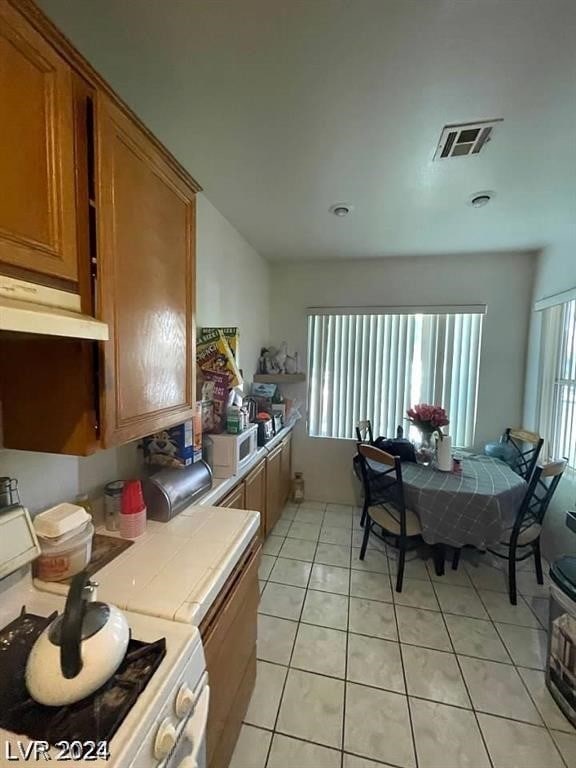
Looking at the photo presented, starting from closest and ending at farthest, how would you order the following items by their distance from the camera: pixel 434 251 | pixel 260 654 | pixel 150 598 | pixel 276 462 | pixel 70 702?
1. pixel 70 702
2. pixel 150 598
3. pixel 260 654
4. pixel 276 462
5. pixel 434 251

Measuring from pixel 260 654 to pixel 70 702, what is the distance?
4.59 feet

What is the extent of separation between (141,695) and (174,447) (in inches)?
40.3

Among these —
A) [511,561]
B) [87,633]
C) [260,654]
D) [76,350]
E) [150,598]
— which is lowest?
[260,654]

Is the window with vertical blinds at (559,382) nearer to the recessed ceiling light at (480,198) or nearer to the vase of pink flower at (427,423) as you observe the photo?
the vase of pink flower at (427,423)

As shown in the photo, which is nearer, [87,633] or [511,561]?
[87,633]

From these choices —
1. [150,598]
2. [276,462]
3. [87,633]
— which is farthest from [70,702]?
[276,462]

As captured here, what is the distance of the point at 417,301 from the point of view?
3.24 metres

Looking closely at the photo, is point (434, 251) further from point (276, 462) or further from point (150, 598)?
point (150, 598)

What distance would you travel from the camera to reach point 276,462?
282 centimetres

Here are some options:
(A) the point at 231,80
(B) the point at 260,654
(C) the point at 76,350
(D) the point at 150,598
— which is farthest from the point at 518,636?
(A) the point at 231,80

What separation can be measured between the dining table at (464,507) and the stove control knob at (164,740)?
6.26 ft

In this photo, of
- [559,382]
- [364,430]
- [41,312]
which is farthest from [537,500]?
[41,312]

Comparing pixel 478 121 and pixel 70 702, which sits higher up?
pixel 478 121

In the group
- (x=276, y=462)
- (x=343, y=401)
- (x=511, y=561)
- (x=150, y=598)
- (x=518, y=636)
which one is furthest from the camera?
(x=343, y=401)
